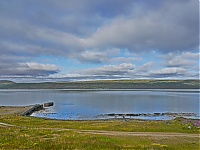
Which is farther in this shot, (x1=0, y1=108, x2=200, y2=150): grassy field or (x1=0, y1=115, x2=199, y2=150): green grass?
(x1=0, y1=108, x2=200, y2=150): grassy field

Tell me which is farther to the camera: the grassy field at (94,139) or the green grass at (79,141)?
the grassy field at (94,139)

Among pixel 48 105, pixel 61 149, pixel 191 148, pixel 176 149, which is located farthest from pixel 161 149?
pixel 48 105

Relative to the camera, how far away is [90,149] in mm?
19578

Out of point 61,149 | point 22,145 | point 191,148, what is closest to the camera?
point 61,149

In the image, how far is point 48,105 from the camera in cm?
13088

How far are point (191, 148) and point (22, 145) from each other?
16.5m

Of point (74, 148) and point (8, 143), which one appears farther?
point (8, 143)

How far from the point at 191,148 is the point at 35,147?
15.3 metres

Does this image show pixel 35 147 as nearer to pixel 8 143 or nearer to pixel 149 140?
pixel 8 143

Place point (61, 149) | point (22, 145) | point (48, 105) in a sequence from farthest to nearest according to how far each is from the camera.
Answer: point (48, 105) < point (22, 145) < point (61, 149)

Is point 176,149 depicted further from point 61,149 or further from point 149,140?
point 61,149

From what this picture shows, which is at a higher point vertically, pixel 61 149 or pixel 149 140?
pixel 61 149

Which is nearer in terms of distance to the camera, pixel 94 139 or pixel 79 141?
pixel 79 141

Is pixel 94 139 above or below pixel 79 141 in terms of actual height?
below
